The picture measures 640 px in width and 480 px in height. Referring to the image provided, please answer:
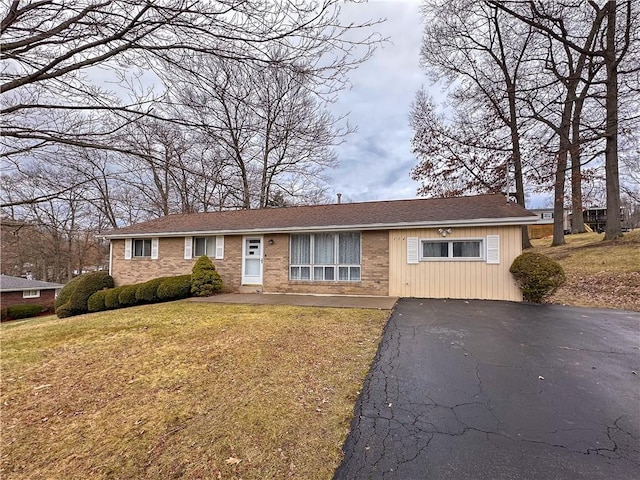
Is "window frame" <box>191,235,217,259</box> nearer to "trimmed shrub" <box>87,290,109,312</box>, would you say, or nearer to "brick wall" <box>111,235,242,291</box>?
"brick wall" <box>111,235,242,291</box>

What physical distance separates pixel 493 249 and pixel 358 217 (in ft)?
14.3

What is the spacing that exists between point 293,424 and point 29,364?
4.39 m

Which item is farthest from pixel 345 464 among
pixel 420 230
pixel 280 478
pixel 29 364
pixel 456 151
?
pixel 456 151

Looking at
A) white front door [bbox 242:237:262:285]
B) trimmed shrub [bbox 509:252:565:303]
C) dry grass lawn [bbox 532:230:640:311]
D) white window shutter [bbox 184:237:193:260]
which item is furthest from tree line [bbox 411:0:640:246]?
white window shutter [bbox 184:237:193:260]

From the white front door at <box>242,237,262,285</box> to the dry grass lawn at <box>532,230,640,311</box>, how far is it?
9713mm

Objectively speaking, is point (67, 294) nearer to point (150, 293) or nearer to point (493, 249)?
point (150, 293)

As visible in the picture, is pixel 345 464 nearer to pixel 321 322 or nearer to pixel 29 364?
pixel 321 322

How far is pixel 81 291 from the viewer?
12625 mm

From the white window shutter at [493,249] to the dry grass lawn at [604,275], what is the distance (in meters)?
2.32

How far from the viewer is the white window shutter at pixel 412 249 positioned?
981cm

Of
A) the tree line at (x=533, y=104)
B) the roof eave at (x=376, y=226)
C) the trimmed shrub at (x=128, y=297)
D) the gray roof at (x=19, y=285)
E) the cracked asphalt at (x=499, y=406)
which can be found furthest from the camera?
the gray roof at (x=19, y=285)

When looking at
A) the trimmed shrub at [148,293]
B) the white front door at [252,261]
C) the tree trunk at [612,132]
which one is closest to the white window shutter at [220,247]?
the white front door at [252,261]

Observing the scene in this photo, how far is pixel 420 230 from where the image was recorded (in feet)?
32.2

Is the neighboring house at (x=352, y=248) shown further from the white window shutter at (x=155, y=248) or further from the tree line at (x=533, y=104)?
the tree line at (x=533, y=104)
